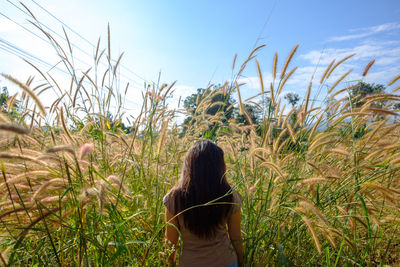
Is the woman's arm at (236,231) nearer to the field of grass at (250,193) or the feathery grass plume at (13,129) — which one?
the field of grass at (250,193)

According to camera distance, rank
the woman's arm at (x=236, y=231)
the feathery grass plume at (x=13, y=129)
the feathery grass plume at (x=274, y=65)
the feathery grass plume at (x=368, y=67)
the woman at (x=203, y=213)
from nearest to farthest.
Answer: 1. the feathery grass plume at (x=13, y=129)
2. the woman's arm at (x=236, y=231)
3. the woman at (x=203, y=213)
4. the feathery grass plume at (x=274, y=65)
5. the feathery grass plume at (x=368, y=67)

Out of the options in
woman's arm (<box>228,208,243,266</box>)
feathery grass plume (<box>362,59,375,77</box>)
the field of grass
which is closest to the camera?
the field of grass

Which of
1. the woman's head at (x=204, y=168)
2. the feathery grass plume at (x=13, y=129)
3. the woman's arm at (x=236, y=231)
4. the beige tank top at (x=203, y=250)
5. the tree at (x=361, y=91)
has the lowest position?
the beige tank top at (x=203, y=250)

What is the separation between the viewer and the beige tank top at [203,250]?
1996 mm

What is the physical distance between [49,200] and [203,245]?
4.11ft

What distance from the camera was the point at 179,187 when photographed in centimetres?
209

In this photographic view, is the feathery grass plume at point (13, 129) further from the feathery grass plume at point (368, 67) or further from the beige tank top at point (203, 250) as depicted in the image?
the feathery grass plume at point (368, 67)

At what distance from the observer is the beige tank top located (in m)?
2.00

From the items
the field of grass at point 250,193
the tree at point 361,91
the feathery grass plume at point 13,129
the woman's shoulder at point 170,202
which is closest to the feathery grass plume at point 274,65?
the field of grass at point 250,193

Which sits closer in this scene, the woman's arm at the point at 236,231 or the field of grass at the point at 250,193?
the field of grass at the point at 250,193

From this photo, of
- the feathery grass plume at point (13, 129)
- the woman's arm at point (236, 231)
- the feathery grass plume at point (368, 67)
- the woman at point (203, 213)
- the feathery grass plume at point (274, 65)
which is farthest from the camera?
the feathery grass plume at point (368, 67)

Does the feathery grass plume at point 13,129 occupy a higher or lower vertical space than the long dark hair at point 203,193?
higher

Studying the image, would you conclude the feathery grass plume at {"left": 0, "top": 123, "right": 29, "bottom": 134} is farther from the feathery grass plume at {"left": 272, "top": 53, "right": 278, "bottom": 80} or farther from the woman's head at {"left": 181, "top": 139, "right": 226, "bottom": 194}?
the feathery grass plume at {"left": 272, "top": 53, "right": 278, "bottom": 80}

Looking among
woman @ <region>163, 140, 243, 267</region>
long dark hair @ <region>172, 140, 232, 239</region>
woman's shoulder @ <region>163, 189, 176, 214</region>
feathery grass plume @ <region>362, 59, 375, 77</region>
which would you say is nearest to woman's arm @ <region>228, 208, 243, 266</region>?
woman @ <region>163, 140, 243, 267</region>
